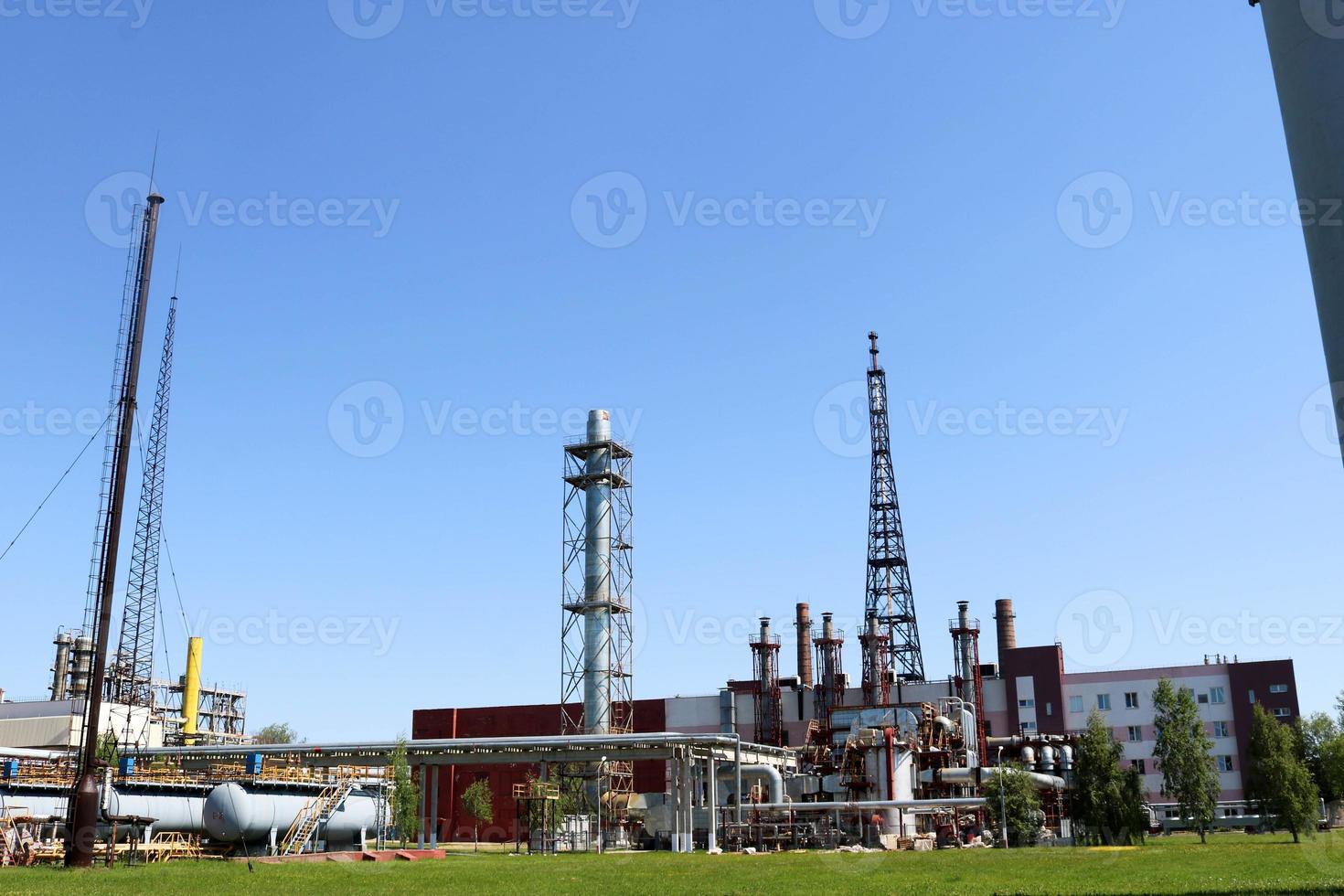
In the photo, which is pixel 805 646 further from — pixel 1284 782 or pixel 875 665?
pixel 1284 782

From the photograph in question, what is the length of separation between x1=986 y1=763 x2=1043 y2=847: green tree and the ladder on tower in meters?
29.2

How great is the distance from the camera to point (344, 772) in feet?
180

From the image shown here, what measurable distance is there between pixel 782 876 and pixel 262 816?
26.2 meters

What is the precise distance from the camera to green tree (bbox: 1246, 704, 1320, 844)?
166 ft

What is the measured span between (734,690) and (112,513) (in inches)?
2397

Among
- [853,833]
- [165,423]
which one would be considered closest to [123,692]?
[165,423]

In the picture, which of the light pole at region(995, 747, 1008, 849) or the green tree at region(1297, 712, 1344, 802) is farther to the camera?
the green tree at region(1297, 712, 1344, 802)

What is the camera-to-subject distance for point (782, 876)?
27.4m

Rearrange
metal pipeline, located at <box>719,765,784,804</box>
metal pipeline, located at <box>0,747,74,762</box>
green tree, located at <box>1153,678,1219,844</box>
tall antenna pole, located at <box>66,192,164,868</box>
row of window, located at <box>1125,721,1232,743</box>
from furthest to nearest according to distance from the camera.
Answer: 1. row of window, located at <box>1125,721,1232,743</box>
2. metal pipeline, located at <box>0,747,74,762</box>
3. metal pipeline, located at <box>719,765,784,804</box>
4. green tree, located at <box>1153,678,1219,844</box>
5. tall antenna pole, located at <box>66,192,164,868</box>

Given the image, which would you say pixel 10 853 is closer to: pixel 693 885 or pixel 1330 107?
pixel 693 885

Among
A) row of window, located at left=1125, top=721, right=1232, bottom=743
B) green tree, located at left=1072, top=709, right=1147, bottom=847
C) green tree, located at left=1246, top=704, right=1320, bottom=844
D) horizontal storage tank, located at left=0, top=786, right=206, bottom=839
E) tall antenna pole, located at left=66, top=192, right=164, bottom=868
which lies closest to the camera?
tall antenna pole, located at left=66, top=192, right=164, bottom=868

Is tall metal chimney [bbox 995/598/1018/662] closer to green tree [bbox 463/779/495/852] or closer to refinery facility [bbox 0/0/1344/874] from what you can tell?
refinery facility [bbox 0/0/1344/874]

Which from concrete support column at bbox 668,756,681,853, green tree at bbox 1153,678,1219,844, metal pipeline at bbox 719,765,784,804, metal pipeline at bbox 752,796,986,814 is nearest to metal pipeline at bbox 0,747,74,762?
concrete support column at bbox 668,756,681,853

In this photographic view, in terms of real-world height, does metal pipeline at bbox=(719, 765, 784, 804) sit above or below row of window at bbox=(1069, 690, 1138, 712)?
below
